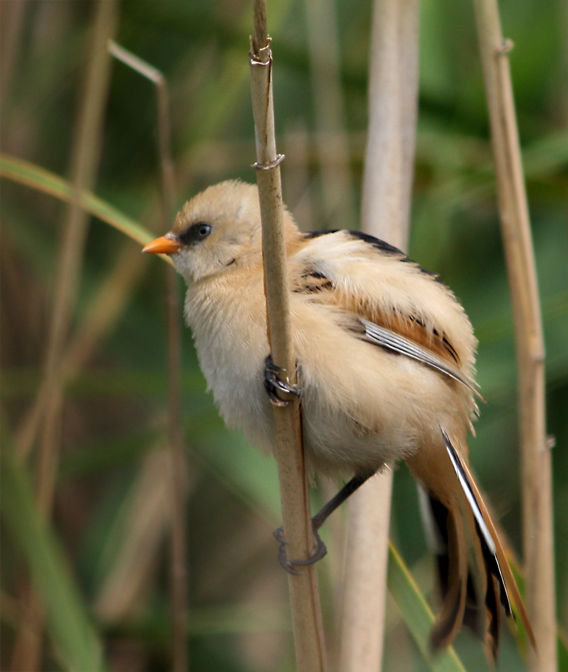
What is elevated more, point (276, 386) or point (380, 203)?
point (380, 203)

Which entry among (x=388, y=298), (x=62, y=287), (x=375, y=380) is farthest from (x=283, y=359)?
(x=62, y=287)

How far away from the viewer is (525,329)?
1960mm

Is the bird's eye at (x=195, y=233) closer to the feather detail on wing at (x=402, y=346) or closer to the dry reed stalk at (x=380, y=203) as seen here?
the dry reed stalk at (x=380, y=203)

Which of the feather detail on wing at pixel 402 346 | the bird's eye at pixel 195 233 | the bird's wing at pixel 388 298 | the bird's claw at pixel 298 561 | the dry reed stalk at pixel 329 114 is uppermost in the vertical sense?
the dry reed stalk at pixel 329 114

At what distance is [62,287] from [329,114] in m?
1.16

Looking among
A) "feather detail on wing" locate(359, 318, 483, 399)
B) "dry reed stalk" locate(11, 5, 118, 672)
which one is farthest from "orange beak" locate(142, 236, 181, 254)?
"feather detail on wing" locate(359, 318, 483, 399)

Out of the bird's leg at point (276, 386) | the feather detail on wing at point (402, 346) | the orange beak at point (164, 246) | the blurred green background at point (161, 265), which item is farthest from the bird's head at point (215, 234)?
the blurred green background at point (161, 265)

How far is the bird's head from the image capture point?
2166 millimetres

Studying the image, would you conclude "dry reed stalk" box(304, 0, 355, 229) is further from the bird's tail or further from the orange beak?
the bird's tail

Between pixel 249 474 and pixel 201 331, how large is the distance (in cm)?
94

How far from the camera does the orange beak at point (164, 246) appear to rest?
7.16ft

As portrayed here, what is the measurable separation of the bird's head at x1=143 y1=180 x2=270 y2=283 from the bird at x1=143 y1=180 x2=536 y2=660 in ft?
0.18

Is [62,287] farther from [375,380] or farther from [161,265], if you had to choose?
[375,380]

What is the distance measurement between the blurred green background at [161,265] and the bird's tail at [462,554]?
51 centimetres
